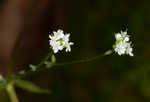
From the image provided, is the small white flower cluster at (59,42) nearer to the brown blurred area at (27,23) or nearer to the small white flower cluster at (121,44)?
the small white flower cluster at (121,44)

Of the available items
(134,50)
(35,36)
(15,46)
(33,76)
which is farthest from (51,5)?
(134,50)

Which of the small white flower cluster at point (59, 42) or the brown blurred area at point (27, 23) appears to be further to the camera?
the brown blurred area at point (27, 23)

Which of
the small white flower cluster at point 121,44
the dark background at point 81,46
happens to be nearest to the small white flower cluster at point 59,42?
the small white flower cluster at point 121,44

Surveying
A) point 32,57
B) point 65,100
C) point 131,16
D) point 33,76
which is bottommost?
point 65,100

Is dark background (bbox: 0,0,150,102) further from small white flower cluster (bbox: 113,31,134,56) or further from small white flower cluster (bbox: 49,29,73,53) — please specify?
small white flower cluster (bbox: 49,29,73,53)

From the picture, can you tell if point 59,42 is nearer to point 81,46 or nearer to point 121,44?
point 121,44

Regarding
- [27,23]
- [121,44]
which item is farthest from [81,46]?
[121,44]

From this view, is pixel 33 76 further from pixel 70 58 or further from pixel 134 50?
pixel 134 50
